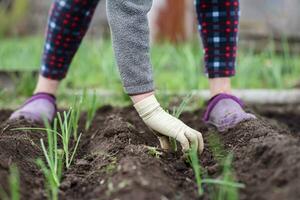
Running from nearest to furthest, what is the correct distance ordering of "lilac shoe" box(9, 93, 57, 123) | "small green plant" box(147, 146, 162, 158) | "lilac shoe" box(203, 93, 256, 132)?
"small green plant" box(147, 146, 162, 158) → "lilac shoe" box(203, 93, 256, 132) → "lilac shoe" box(9, 93, 57, 123)

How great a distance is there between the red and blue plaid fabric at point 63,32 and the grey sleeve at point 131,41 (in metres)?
0.72

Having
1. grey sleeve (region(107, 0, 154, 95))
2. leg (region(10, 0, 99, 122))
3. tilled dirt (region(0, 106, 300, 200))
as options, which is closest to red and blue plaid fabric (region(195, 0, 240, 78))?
tilled dirt (region(0, 106, 300, 200))

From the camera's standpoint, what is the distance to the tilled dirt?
1.33 m

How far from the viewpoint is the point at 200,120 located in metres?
2.63

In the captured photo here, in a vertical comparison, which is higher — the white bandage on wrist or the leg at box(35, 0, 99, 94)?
the leg at box(35, 0, 99, 94)

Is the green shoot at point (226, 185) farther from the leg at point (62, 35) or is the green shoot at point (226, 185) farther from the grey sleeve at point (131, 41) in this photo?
the leg at point (62, 35)

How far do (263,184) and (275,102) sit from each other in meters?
2.21

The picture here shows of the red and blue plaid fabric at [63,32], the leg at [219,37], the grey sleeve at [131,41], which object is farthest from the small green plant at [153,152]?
the red and blue plaid fabric at [63,32]

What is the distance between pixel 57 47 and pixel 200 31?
603 mm

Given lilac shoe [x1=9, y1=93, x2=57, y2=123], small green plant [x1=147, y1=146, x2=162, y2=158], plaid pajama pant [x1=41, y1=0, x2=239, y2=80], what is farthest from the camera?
lilac shoe [x1=9, y1=93, x2=57, y2=123]

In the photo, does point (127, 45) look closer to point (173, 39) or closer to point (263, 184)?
point (263, 184)

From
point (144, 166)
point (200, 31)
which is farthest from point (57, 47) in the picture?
point (144, 166)

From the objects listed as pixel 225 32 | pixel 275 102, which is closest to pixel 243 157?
pixel 225 32

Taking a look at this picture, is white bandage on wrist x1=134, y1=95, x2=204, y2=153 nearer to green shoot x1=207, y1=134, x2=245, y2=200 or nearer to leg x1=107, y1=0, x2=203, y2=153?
leg x1=107, y1=0, x2=203, y2=153
